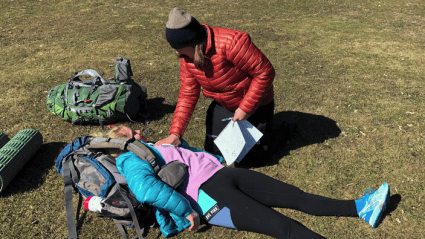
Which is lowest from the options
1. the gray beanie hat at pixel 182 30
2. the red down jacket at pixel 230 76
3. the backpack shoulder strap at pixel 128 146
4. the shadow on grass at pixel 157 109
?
the shadow on grass at pixel 157 109

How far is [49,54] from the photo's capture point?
898 cm

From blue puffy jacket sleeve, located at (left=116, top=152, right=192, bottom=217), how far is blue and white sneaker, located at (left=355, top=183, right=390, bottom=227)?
2.17 meters

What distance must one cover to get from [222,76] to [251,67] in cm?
39

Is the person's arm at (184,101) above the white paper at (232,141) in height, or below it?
above

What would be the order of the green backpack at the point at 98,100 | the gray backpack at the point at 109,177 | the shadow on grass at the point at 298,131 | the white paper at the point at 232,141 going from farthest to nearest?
the green backpack at the point at 98,100, the shadow on grass at the point at 298,131, the white paper at the point at 232,141, the gray backpack at the point at 109,177

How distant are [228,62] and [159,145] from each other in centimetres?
136

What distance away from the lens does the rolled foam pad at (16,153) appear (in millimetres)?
4510

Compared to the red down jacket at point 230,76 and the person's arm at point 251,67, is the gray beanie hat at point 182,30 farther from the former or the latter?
the person's arm at point 251,67

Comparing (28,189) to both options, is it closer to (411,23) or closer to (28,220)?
(28,220)

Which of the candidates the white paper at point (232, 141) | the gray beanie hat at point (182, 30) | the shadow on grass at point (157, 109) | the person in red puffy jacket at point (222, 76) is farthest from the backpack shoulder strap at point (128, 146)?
the shadow on grass at point (157, 109)

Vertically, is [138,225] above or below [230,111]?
below

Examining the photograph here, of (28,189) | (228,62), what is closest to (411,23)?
(228,62)

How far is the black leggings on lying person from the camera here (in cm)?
353

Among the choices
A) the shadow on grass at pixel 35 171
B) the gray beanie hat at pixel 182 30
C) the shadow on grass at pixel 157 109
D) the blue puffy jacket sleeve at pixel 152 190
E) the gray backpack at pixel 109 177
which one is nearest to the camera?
the blue puffy jacket sleeve at pixel 152 190
